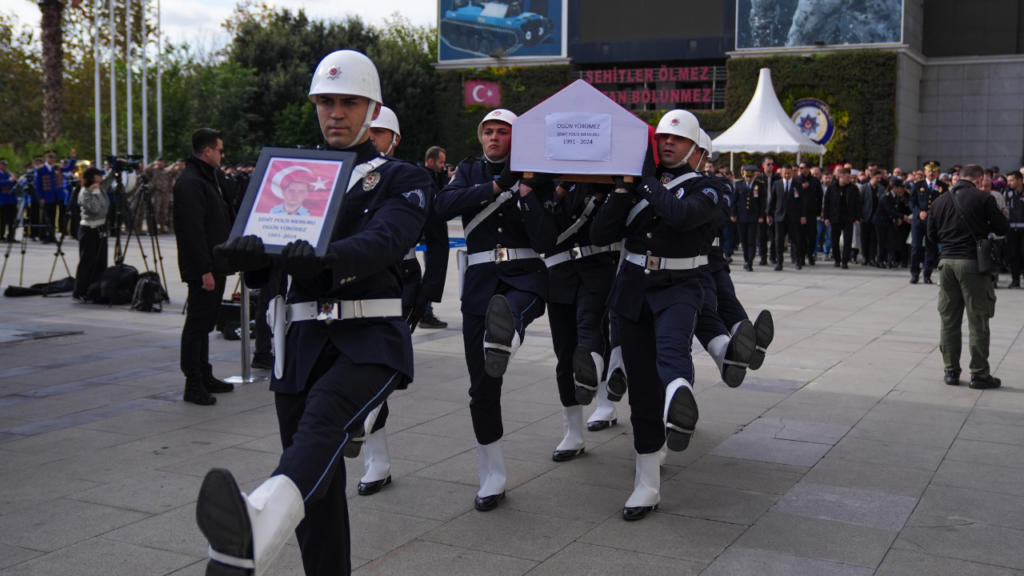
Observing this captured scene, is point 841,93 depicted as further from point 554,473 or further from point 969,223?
point 554,473

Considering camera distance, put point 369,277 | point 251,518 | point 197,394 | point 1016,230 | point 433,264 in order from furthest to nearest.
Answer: point 1016,230 → point 197,394 → point 433,264 → point 369,277 → point 251,518

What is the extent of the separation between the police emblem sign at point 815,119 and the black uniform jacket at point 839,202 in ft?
57.8

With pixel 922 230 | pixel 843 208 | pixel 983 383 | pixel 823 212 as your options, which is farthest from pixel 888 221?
pixel 983 383

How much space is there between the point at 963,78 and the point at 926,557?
126 ft

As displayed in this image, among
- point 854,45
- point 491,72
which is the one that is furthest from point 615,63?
point 854,45

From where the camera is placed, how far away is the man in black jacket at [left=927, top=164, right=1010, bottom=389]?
841cm

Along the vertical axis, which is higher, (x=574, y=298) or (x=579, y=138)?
(x=579, y=138)

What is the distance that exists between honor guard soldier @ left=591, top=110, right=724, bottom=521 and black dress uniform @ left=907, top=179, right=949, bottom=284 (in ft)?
42.8

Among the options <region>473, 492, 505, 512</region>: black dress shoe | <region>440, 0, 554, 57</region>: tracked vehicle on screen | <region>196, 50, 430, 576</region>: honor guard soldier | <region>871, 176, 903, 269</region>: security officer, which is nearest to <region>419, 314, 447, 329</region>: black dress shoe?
<region>473, 492, 505, 512</region>: black dress shoe

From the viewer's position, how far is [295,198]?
331 cm

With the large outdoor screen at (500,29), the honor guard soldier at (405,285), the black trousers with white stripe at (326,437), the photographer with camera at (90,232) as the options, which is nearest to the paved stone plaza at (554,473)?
the honor guard soldier at (405,285)

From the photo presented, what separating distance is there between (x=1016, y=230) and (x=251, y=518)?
661 inches

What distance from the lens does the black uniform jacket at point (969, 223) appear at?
855cm

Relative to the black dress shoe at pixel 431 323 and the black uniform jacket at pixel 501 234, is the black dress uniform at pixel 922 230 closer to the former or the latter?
the black dress shoe at pixel 431 323
